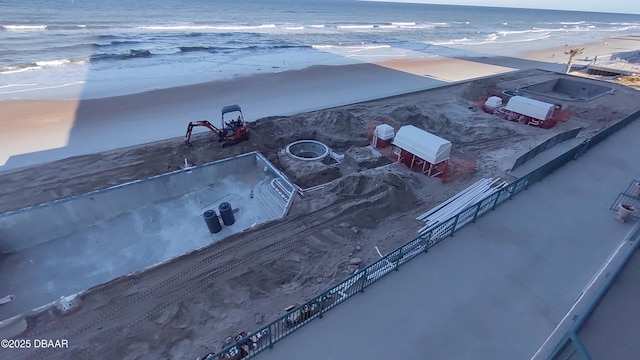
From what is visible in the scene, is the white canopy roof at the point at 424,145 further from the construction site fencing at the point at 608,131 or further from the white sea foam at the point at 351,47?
the white sea foam at the point at 351,47

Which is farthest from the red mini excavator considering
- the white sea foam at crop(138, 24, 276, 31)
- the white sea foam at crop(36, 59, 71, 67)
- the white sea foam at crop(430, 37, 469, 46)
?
the white sea foam at crop(430, 37, 469, 46)

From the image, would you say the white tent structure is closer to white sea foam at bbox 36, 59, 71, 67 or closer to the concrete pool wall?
the concrete pool wall

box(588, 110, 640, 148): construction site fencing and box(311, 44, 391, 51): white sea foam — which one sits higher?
box(588, 110, 640, 148): construction site fencing

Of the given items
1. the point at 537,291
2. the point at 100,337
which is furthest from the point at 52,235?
the point at 537,291

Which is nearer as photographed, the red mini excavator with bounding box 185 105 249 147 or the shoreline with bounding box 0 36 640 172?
the red mini excavator with bounding box 185 105 249 147

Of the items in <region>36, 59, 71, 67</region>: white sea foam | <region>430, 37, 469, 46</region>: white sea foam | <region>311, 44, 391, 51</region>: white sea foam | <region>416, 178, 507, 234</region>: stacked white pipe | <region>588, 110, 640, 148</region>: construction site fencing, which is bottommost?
<region>430, 37, 469, 46</region>: white sea foam

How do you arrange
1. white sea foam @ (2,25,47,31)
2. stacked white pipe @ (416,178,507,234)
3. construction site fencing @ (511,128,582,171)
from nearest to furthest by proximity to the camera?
1. stacked white pipe @ (416,178,507,234)
2. construction site fencing @ (511,128,582,171)
3. white sea foam @ (2,25,47,31)

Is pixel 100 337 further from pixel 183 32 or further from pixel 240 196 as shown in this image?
pixel 183 32
